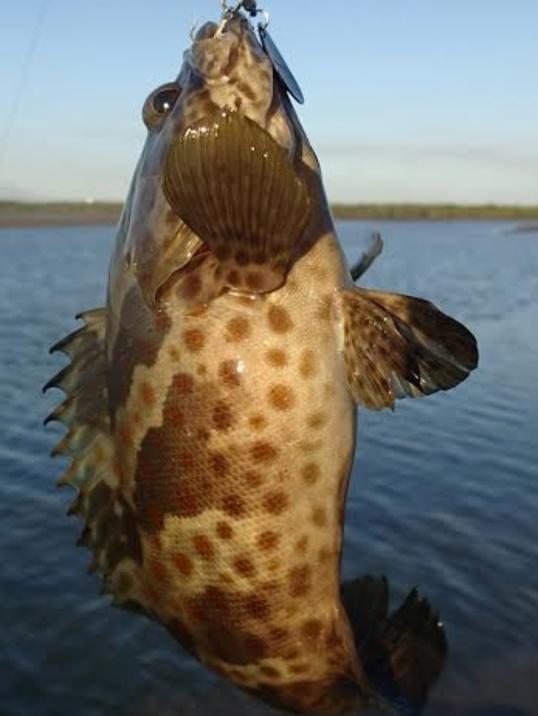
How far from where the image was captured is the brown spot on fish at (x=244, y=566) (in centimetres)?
401

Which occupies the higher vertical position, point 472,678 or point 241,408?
point 241,408

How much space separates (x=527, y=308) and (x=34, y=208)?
77.9m

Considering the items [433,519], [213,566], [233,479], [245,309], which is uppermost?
[245,309]

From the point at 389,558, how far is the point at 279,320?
4906mm

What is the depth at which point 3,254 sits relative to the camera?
41.1 meters

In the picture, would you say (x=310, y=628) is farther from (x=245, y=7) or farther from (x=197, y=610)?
(x=245, y=7)

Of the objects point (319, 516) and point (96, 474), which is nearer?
point (319, 516)

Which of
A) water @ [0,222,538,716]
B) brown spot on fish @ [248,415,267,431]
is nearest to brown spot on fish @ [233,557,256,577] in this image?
brown spot on fish @ [248,415,267,431]

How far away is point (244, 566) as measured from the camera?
402cm

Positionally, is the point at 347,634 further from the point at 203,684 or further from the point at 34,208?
the point at 34,208

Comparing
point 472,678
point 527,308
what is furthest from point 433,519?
point 527,308

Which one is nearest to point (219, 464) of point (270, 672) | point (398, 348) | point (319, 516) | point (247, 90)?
point (319, 516)

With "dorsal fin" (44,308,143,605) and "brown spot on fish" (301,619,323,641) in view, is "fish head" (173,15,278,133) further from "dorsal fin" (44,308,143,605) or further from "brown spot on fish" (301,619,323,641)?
"brown spot on fish" (301,619,323,641)

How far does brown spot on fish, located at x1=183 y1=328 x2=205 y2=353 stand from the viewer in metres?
3.93
